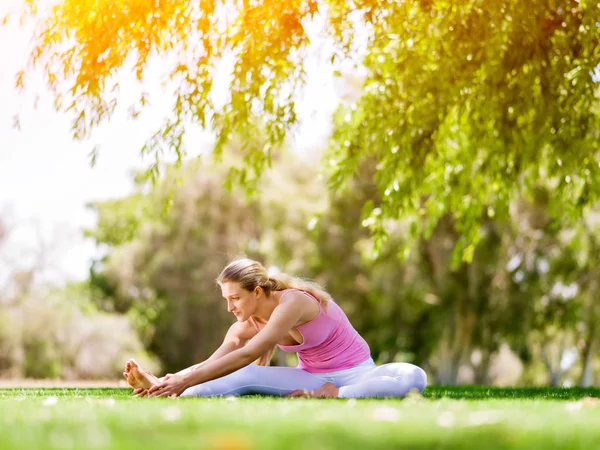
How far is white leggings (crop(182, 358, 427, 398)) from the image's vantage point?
5965 mm

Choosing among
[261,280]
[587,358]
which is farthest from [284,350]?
[587,358]

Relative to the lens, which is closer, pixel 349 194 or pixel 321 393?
pixel 321 393

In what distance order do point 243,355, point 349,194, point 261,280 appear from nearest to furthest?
point 243,355
point 261,280
point 349,194

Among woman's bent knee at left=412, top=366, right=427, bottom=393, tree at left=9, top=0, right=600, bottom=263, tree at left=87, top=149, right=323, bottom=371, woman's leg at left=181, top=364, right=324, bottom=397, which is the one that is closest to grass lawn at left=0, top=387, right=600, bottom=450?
woman's bent knee at left=412, top=366, right=427, bottom=393

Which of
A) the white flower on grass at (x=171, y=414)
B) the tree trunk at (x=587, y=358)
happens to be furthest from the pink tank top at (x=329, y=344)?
the tree trunk at (x=587, y=358)

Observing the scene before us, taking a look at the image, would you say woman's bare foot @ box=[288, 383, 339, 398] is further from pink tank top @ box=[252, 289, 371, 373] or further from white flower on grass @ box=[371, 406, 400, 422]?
white flower on grass @ box=[371, 406, 400, 422]

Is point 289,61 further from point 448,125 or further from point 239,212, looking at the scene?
point 239,212

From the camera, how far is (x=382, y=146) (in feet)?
30.8

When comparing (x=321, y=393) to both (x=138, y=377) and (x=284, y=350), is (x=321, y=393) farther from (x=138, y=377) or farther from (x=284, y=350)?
(x=138, y=377)

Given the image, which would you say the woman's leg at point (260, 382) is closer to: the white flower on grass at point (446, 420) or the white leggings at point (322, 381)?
the white leggings at point (322, 381)

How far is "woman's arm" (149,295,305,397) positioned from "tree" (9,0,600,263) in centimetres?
372

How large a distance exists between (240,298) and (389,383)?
1.19 m

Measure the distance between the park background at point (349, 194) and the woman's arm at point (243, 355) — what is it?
3.72 meters

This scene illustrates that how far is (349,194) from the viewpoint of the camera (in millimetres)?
22547
